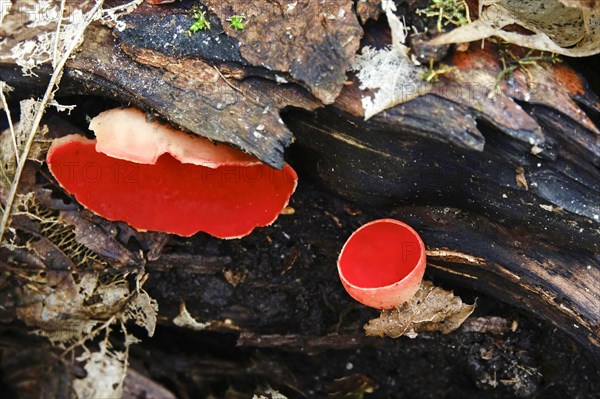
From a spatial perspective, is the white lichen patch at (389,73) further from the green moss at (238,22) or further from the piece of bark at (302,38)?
the green moss at (238,22)

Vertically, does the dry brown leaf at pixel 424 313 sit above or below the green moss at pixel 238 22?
below

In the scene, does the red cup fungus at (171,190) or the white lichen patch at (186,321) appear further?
the white lichen patch at (186,321)

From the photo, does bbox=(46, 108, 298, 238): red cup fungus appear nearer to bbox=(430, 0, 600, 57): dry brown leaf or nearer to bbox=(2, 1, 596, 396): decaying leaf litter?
bbox=(2, 1, 596, 396): decaying leaf litter

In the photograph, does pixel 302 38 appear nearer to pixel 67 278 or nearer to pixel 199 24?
pixel 199 24

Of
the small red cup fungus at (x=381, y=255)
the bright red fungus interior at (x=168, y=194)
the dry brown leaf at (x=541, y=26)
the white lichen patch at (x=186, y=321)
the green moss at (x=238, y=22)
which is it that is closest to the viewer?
the dry brown leaf at (x=541, y=26)

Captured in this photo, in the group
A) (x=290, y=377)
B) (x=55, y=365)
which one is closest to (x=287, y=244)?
(x=290, y=377)

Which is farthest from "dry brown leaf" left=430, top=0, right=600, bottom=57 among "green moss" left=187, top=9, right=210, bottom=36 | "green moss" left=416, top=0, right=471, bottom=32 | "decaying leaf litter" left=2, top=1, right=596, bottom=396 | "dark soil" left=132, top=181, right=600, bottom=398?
"decaying leaf litter" left=2, top=1, right=596, bottom=396

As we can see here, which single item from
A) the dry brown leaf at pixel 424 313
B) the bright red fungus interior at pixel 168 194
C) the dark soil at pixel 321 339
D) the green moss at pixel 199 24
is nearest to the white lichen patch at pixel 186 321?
the dark soil at pixel 321 339

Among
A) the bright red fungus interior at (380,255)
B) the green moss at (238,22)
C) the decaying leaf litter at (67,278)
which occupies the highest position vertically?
the green moss at (238,22)

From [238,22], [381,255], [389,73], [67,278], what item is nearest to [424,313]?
[381,255]
